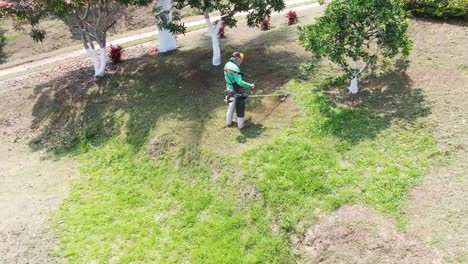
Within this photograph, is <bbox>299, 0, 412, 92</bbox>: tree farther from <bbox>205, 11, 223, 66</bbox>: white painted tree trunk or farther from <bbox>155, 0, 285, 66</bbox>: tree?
<bbox>205, 11, 223, 66</bbox>: white painted tree trunk

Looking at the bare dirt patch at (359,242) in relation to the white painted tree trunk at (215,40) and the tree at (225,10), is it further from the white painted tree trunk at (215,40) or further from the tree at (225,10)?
the white painted tree trunk at (215,40)

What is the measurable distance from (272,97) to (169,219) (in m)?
5.31

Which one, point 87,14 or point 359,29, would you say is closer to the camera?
point 359,29

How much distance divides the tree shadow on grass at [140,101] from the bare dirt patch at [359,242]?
421 centimetres

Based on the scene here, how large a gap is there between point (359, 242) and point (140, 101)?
9819mm

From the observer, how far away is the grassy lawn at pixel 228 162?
36.5ft

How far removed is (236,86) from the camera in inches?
527

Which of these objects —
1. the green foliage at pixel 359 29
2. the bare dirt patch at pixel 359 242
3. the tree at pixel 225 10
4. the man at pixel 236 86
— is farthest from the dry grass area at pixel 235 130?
the green foliage at pixel 359 29

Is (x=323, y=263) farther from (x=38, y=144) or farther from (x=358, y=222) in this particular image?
(x=38, y=144)

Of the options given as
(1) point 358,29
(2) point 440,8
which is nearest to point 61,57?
(1) point 358,29

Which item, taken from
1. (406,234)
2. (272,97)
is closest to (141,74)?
(272,97)

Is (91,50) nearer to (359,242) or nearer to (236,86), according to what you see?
(236,86)

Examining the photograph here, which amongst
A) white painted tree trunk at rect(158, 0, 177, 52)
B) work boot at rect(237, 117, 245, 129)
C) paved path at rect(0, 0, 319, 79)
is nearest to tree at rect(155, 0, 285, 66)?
white painted tree trunk at rect(158, 0, 177, 52)

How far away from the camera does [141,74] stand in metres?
18.5
